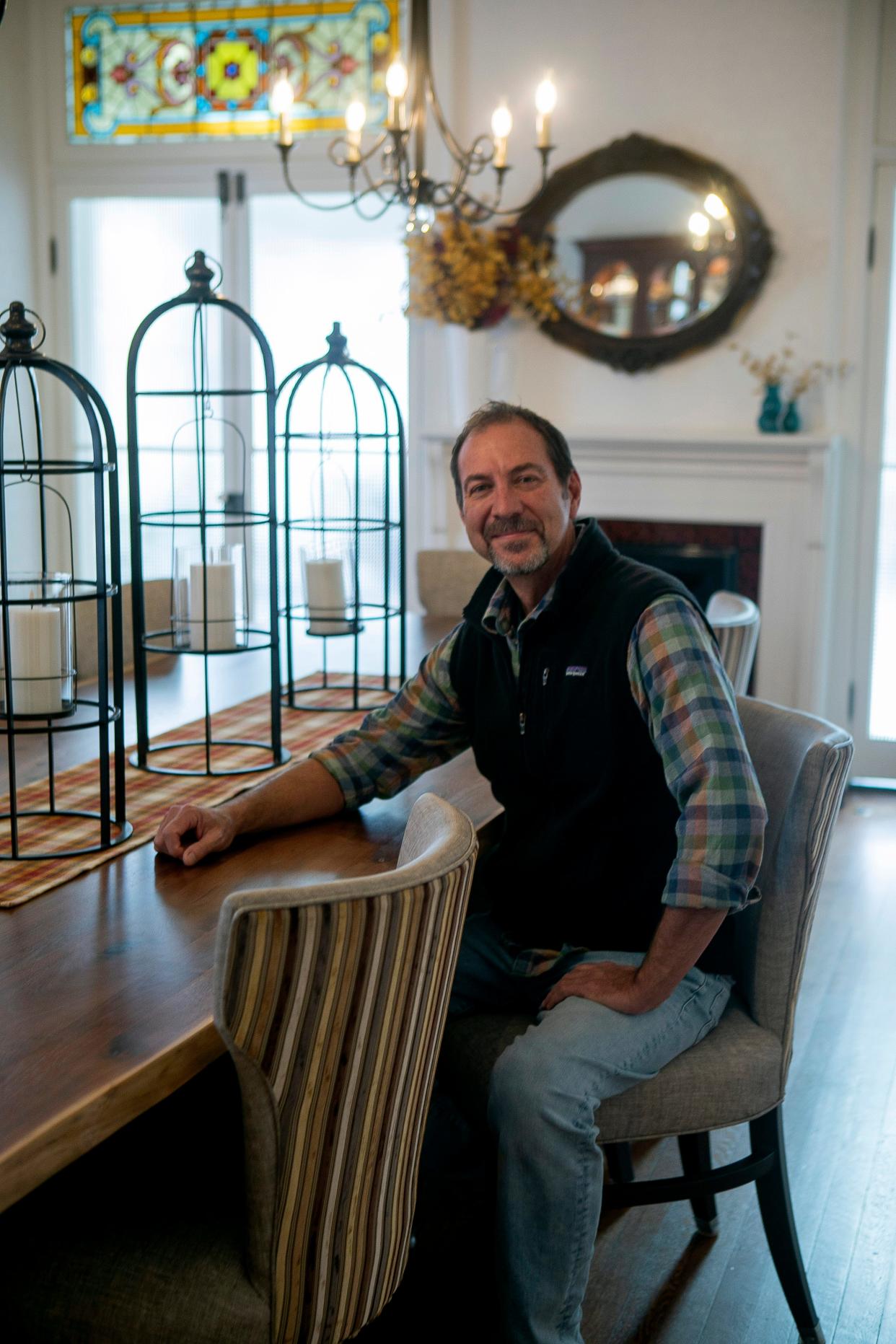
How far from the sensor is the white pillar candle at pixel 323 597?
2.43 meters

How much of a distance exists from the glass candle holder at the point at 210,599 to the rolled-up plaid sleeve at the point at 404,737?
8.8 inches

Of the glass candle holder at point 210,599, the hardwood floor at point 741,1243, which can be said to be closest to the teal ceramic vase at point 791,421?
the hardwood floor at point 741,1243

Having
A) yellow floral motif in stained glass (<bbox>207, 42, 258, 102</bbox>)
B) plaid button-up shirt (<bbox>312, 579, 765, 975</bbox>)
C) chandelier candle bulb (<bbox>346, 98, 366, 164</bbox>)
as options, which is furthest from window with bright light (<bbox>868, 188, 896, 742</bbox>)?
plaid button-up shirt (<bbox>312, 579, 765, 975</bbox>)

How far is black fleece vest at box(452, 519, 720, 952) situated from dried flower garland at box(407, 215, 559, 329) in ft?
10.3

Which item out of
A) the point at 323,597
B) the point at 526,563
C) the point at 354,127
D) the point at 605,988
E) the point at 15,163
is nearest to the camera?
the point at 605,988

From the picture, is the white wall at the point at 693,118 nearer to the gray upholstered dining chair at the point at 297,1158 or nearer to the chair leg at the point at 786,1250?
the chair leg at the point at 786,1250

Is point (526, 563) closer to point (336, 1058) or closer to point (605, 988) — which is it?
point (605, 988)

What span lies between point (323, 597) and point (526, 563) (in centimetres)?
61

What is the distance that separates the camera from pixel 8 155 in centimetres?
548

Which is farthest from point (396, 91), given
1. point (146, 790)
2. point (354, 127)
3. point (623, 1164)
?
point (623, 1164)

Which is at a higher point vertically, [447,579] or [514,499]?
[514,499]

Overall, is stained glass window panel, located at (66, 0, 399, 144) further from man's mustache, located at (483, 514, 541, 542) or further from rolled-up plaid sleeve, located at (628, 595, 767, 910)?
rolled-up plaid sleeve, located at (628, 595, 767, 910)

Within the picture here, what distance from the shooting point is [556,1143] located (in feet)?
5.17

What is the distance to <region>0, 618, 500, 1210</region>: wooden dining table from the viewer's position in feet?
3.59
